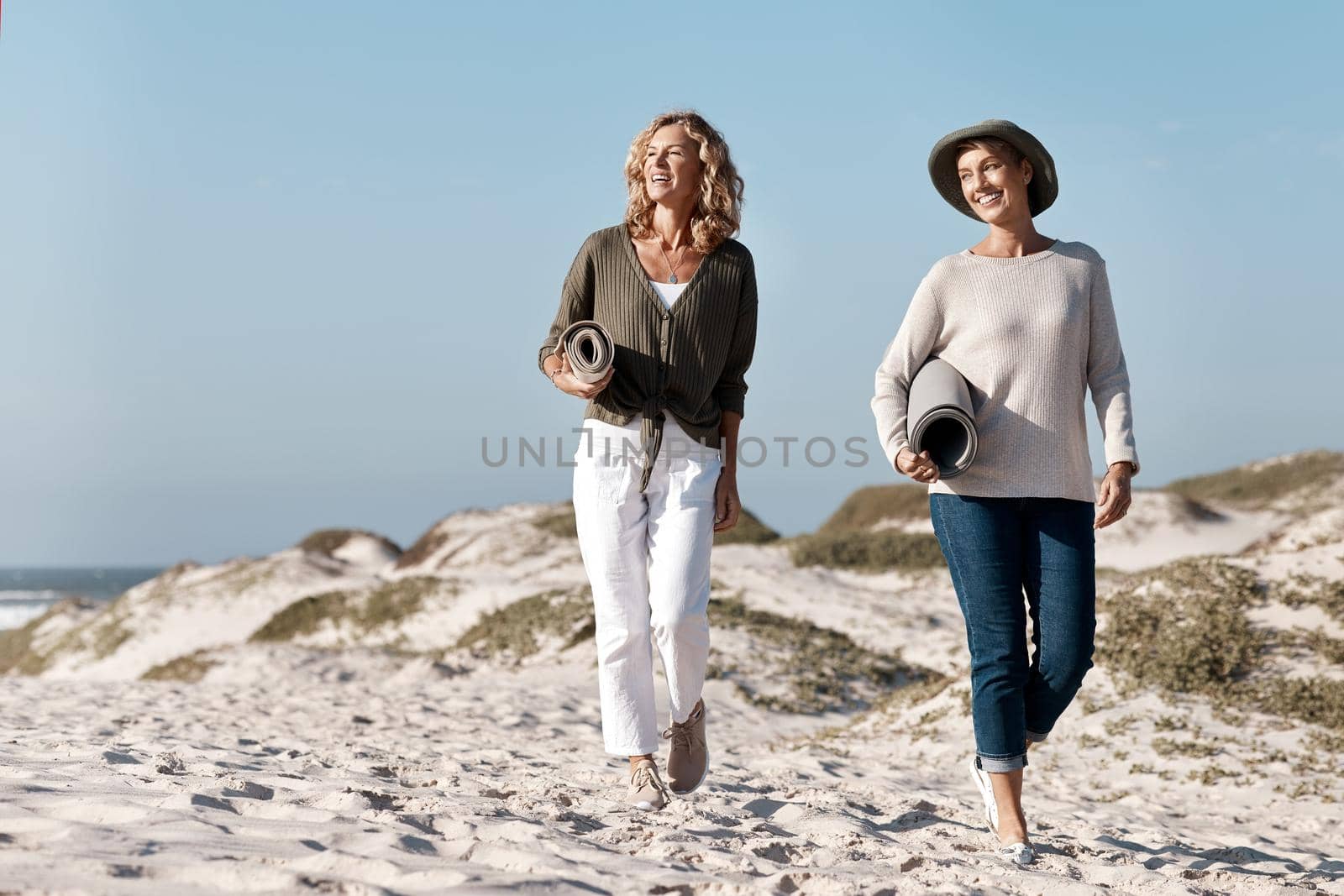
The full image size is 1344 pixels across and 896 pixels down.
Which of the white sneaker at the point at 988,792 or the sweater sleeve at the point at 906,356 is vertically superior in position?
the sweater sleeve at the point at 906,356

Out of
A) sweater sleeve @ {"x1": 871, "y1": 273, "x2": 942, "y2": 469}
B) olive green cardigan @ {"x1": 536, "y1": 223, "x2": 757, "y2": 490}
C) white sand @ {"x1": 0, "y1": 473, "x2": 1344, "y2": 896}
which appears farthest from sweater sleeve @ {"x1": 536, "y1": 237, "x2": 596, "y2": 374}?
white sand @ {"x1": 0, "y1": 473, "x2": 1344, "y2": 896}

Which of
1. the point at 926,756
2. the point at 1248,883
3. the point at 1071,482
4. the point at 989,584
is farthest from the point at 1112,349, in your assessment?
the point at 926,756

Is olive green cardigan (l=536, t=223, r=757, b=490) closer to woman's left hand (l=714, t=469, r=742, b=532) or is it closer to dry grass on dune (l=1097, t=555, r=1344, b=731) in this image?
woman's left hand (l=714, t=469, r=742, b=532)

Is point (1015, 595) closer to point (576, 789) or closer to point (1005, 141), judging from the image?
point (1005, 141)

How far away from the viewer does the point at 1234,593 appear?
Result: 8711 mm

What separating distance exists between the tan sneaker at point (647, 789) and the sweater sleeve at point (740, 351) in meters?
1.32

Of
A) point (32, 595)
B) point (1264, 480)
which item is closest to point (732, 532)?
point (1264, 480)

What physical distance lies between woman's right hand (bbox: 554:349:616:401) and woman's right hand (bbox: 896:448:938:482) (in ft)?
3.25

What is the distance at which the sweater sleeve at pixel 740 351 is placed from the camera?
4.31 metres

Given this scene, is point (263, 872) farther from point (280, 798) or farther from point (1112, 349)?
point (1112, 349)

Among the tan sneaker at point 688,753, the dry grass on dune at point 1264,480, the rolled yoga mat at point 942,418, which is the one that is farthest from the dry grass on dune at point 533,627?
the dry grass on dune at point 1264,480

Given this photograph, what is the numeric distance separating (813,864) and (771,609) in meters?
11.4

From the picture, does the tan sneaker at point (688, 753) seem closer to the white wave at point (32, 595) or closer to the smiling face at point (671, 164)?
the smiling face at point (671, 164)

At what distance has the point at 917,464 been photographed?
377 cm
